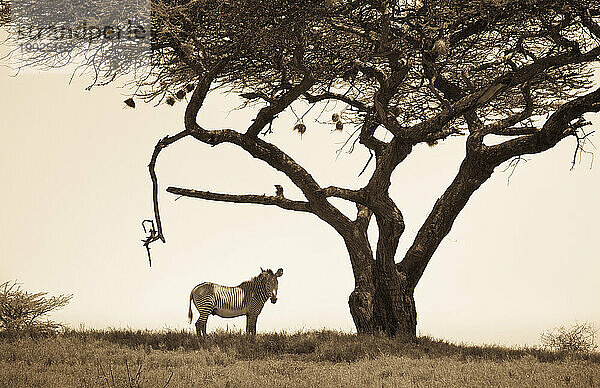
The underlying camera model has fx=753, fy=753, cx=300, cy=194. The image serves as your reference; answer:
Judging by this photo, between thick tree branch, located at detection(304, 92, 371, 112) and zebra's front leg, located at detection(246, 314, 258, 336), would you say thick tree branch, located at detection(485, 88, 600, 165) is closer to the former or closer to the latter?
thick tree branch, located at detection(304, 92, 371, 112)

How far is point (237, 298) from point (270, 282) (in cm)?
47

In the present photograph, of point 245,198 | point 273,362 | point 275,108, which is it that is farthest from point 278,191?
point 273,362

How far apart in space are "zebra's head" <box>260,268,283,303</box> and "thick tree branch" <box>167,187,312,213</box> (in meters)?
1.01

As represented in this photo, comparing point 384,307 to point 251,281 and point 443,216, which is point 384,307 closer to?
point 443,216

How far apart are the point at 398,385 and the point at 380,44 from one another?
3.86 m

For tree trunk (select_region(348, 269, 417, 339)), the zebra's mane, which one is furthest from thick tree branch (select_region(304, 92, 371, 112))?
the zebra's mane

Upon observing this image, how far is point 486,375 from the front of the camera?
7340mm

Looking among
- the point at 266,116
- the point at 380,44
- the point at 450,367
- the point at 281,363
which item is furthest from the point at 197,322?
the point at 380,44

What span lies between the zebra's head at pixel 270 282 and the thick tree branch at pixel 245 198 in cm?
101

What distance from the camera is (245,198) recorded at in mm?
10297

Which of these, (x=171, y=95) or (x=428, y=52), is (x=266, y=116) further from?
(x=428, y=52)

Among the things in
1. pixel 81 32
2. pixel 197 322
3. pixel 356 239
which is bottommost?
pixel 197 322

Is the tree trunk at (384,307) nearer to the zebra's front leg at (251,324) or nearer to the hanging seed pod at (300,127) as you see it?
the zebra's front leg at (251,324)

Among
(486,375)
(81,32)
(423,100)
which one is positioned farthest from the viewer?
(423,100)
